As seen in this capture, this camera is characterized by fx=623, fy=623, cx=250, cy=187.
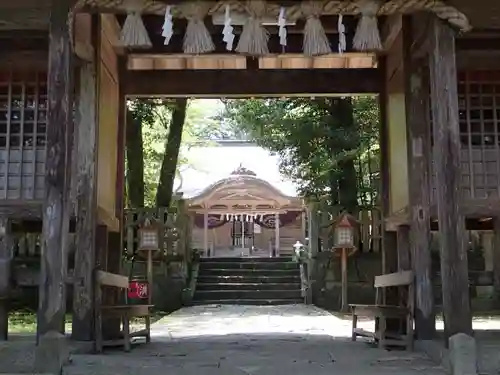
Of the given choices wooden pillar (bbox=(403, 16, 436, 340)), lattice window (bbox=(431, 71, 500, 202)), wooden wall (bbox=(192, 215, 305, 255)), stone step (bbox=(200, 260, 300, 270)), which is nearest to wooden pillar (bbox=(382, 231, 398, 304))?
wooden pillar (bbox=(403, 16, 436, 340))

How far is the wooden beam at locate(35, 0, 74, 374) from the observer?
500cm

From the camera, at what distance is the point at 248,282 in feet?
63.1

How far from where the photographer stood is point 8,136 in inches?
278

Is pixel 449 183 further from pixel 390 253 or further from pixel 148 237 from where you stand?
pixel 148 237

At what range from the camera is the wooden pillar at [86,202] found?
6359 millimetres

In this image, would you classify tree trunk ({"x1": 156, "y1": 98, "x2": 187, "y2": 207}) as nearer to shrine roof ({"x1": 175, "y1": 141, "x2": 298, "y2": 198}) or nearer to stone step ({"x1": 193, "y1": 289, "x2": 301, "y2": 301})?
stone step ({"x1": 193, "y1": 289, "x2": 301, "y2": 301})

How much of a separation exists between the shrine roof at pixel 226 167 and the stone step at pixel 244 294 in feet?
23.2

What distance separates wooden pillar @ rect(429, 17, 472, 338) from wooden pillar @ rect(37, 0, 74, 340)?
3.19 metres

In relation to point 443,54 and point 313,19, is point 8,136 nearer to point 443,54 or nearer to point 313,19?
point 313,19

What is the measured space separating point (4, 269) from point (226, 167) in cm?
2324

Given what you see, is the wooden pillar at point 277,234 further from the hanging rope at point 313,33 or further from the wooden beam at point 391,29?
the hanging rope at point 313,33

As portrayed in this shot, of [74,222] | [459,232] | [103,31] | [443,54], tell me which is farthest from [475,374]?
[103,31]

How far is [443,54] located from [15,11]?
4000 millimetres


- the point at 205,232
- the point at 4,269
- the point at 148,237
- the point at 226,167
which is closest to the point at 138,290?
the point at 148,237
